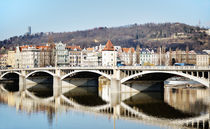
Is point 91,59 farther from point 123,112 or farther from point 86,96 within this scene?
point 123,112

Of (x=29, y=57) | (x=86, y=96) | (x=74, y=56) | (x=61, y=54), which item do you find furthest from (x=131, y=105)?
(x=29, y=57)

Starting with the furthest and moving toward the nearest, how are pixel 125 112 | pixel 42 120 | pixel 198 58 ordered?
pixel 198 58 → pixel 125 112 → pixel 42 120

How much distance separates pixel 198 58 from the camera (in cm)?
16325

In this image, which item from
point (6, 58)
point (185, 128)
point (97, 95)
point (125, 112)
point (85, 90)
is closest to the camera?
point (185, 128)

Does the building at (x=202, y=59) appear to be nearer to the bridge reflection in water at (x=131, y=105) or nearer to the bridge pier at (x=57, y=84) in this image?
the bridge pier at (x=57, y=84)

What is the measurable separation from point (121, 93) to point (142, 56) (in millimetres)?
88626

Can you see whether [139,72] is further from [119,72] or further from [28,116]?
[28,116]

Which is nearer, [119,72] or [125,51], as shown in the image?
[119,72]

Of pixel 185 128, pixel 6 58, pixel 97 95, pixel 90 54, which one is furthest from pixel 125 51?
pixel 185 128

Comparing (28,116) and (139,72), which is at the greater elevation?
(139,72)

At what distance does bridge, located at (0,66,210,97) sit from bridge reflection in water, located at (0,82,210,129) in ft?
8.97

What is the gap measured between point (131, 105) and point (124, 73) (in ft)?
41.7

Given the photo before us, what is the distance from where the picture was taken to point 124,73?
2864 inches

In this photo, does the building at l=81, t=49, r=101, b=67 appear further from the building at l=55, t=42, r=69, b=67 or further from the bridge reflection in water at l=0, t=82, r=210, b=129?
the bridge reflection in water at l=0, t=82, r=210, b=129
